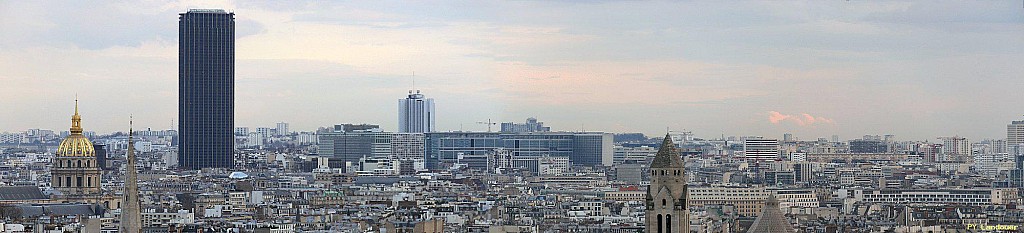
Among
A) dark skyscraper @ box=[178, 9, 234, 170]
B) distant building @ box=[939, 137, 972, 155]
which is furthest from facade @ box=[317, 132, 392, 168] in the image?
distant building @ box=[939, 137, 972, 155]

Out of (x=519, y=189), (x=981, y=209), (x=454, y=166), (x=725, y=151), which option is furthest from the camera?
(x=454, y=166)

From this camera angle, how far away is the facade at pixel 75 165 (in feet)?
211

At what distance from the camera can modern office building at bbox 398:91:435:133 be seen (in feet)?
276

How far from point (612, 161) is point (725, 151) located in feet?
67.4

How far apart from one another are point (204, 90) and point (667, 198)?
85075 mm

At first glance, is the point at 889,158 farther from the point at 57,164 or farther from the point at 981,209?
the point at 57,164

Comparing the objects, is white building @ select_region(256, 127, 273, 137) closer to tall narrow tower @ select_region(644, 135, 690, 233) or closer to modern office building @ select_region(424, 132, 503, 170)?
modern office building @ select_region(424, 132, 503, 170)

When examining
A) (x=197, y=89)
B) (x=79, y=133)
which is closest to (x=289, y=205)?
(x=79, y=133)

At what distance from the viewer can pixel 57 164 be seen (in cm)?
6550

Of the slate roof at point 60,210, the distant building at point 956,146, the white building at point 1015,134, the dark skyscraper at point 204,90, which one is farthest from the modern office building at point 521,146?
the white building at point 1015,134

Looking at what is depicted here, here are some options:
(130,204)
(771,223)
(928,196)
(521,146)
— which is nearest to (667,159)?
(771,223)

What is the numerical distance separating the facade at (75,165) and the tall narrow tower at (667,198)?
36.6 meters

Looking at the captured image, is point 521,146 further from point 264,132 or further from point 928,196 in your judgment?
point 928,196

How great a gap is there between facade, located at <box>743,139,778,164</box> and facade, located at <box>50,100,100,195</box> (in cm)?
1794
